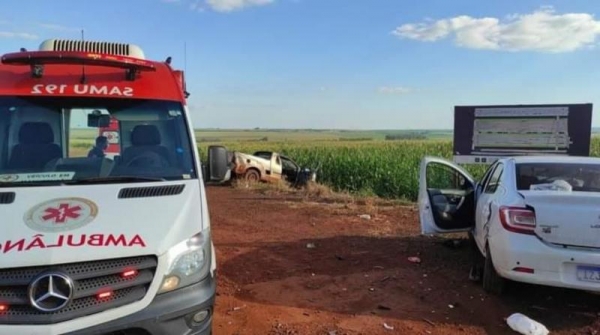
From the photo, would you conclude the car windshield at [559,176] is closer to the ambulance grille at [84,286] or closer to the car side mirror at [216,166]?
the car side mirror at [216,166]

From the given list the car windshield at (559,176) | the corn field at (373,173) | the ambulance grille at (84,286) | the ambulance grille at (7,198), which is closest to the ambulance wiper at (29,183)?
the ambulance grille at (7,198)

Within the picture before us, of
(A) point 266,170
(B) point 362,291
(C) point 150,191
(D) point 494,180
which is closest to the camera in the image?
(C) point 150,191

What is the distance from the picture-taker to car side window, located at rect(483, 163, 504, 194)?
6.39m

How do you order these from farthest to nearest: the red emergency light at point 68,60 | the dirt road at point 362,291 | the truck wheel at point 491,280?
the truck wheel at point 491,280 → the dirt road at point 362,291 → the red emergency light at point 68,60

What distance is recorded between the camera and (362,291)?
607 centimetres

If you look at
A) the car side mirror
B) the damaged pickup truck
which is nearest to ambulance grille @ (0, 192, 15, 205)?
the car side mirror

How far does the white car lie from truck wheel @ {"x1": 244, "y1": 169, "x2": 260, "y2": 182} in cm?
1345

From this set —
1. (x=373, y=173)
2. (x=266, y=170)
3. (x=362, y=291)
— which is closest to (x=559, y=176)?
(x=362, y=291)

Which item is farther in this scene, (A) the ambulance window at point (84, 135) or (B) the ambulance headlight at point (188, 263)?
(A) the ambulance window at point (84, 135)

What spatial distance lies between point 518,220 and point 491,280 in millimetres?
950

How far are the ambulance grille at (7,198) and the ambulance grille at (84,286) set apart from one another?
62 cm

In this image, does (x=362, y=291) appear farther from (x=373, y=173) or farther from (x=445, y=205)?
(x=373, y=173)

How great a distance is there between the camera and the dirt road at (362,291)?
5.09 meters

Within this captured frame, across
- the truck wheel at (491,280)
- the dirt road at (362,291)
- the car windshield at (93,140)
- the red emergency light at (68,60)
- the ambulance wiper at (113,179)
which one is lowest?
the dirt road at (362,291)
